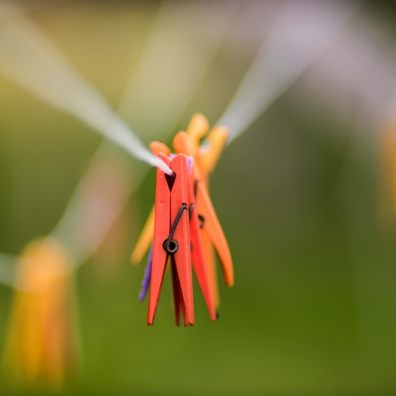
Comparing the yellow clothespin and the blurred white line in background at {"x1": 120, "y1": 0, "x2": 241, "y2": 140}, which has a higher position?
the blurred white line in background at {"x1": 120, "y1": 0, "x2": 241, "y2": 140}

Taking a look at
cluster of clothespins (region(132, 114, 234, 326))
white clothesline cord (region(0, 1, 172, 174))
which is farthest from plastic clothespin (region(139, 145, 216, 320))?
white clothesline cord (region(0, 1, 172, 174))

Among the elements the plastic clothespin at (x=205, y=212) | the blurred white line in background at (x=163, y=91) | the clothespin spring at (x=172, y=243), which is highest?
the blurred white line in background at (x=163, y=91)

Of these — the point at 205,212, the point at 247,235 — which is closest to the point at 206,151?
the point at 205,212

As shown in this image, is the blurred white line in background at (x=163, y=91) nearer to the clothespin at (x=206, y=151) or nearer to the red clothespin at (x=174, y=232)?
the clothespin at (x=206, y=151)

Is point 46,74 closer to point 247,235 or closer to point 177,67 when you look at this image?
point 177,67

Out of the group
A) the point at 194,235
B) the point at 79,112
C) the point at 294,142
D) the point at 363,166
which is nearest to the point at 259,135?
the point at 294,142

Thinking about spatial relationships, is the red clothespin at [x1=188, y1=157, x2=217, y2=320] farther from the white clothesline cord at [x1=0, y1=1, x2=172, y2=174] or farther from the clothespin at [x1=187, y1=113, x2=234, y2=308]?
the white clothesline cord at [x1=0, y1=1, x2=172, y2=174]

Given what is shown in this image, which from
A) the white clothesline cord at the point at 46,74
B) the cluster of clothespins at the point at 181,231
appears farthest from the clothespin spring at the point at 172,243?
the white clothesline cord at the point at 46,74
